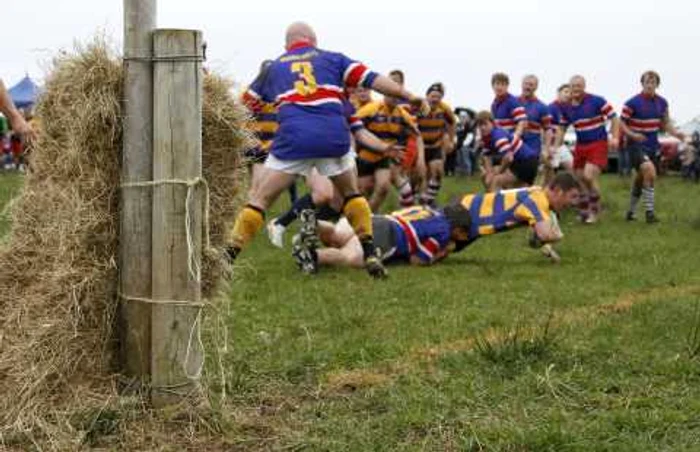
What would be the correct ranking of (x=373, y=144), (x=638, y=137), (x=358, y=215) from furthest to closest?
(x=638, y=137)
(x=373, y=144)
(x=358, y=215)

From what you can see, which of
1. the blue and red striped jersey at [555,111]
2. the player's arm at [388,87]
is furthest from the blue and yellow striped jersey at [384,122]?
the player's arm at [388,87]

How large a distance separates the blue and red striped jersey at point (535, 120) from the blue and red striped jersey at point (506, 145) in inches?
49.4

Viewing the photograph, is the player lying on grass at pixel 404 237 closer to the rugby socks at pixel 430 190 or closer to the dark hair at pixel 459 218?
the dark hair at pixel 459 218

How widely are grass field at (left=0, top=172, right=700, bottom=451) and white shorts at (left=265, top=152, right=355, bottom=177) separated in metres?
0.84

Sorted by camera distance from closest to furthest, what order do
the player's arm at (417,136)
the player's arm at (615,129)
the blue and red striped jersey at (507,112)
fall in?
the player's arm at (417,136) < the player's arm at (615,129) < the blue and red striped jersey at (507,112)

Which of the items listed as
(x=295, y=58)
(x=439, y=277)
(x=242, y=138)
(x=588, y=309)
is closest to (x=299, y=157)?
(x=295, y=58)

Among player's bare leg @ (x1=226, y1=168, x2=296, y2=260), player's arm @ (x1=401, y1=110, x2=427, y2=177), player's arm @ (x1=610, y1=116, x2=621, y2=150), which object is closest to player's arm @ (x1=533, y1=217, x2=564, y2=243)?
player's bare leg @ (x1=226, y1=168, x2=296, y2=260)

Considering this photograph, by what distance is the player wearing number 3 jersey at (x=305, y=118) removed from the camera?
7.48 m

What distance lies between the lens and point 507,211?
888cm

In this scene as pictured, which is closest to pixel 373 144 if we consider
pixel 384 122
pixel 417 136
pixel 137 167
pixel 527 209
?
pixel 527 209

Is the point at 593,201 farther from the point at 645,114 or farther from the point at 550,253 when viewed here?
the point at 550,253

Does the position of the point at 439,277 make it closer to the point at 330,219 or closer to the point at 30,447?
the point at 330,219

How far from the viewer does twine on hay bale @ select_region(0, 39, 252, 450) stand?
3510 mm

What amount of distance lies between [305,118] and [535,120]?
832 cm
